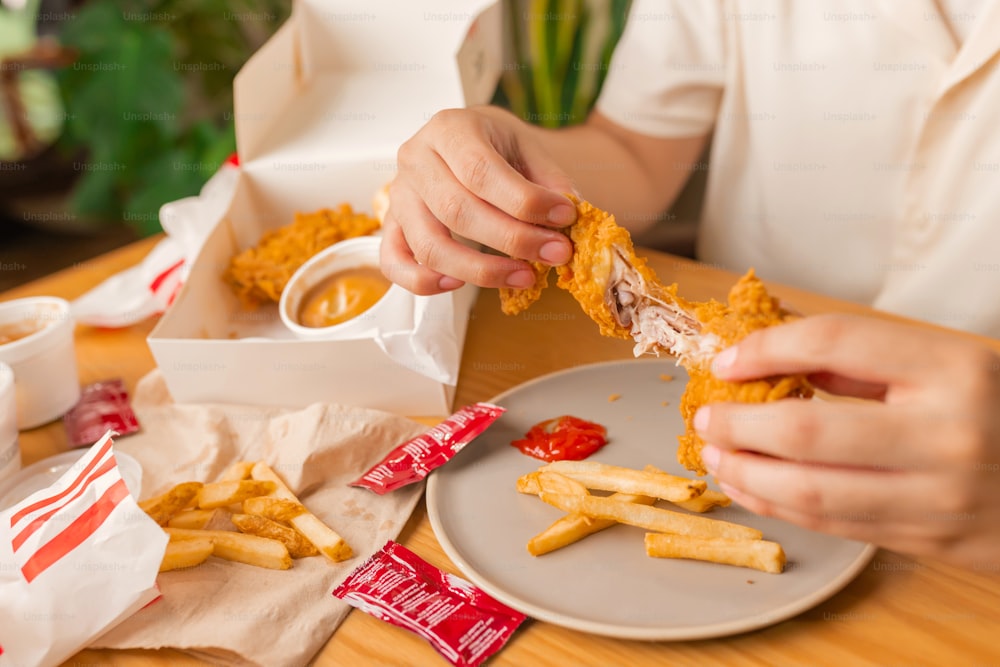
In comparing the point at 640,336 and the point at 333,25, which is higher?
the point at 333,25

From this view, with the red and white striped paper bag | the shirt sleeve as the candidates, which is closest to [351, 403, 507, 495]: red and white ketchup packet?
the red and white striped paper bag

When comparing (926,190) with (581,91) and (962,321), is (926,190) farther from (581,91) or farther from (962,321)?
(581,91)

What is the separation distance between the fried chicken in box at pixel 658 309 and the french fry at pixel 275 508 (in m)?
0.54

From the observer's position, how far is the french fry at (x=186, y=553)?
1223mm

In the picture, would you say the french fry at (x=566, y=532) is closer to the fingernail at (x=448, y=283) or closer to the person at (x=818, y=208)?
the person at (x=818, y=208)

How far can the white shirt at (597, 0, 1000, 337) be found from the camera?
1825 millimetres

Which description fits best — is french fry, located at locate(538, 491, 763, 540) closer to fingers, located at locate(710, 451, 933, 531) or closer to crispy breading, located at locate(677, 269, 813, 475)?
crispy breading, located at locate(677, 269, 813, 475)

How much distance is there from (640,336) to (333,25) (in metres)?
1.71

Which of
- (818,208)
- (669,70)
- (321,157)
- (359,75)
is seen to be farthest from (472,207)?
(359,75)

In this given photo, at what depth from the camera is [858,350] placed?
897 millimetres

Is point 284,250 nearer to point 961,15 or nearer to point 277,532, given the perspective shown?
point 277,532

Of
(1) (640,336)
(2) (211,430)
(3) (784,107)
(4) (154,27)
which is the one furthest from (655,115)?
(4) (154,27)

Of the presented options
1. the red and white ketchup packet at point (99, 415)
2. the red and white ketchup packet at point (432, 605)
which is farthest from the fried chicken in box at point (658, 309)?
the red and white ketchup packet at point (99, 415)

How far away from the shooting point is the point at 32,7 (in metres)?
5.11
